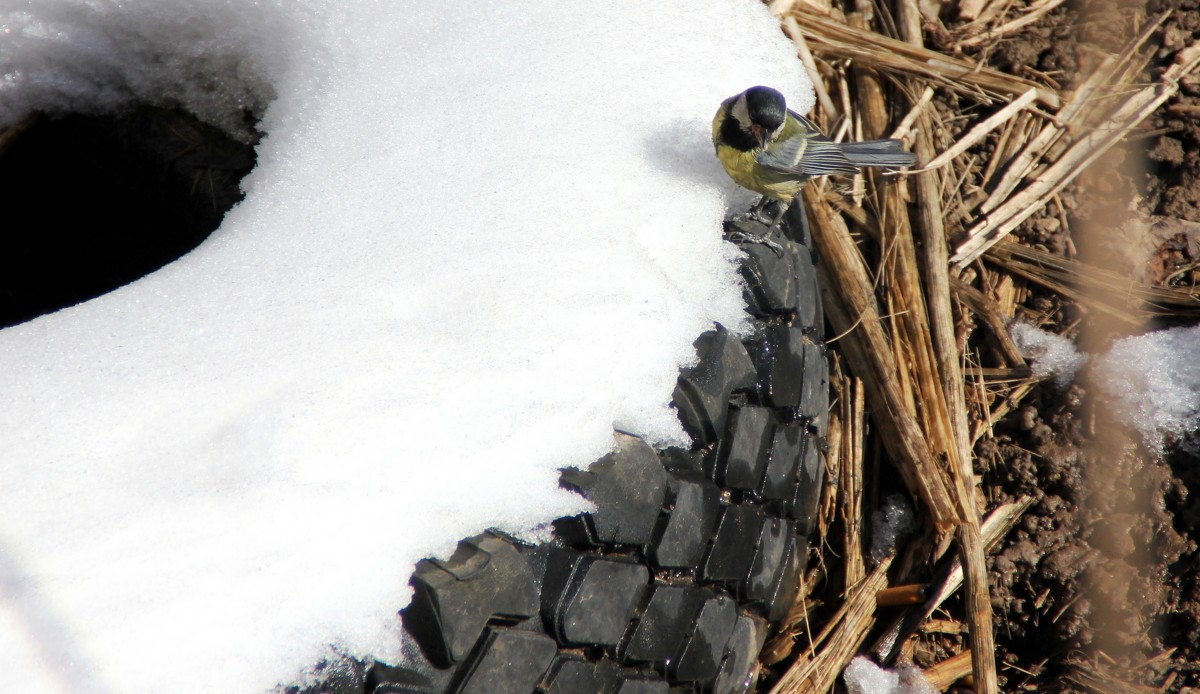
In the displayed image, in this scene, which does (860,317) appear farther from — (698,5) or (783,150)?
(698,5)

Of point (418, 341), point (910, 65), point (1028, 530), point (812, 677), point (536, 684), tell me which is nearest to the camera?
point (536, 684)

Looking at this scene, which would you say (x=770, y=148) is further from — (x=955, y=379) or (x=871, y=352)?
(x=955, y=379)

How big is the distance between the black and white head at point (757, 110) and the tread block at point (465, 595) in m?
0.95

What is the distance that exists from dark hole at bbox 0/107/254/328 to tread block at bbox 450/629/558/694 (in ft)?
3.84

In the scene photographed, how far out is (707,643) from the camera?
56.6 inches

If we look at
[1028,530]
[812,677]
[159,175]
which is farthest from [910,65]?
[159,175]

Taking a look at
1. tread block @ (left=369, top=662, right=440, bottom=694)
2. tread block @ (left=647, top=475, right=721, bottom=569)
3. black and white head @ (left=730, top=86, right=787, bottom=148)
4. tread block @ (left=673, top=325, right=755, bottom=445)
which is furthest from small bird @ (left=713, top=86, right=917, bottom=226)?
tread block @ (left=369, top=662, right=440, bottom=694)

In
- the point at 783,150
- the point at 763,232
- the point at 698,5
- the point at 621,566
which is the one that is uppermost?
the point at 698,5

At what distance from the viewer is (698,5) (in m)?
1.98

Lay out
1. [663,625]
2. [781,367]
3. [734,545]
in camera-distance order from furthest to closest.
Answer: [781,367] → [734,545] → [663,625]

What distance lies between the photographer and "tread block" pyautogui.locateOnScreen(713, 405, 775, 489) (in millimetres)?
1472

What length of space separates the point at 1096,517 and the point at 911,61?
3.78 ft

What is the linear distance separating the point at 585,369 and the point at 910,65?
149 cm

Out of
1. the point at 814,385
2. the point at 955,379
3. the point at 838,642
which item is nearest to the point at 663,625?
the point at 814,385
